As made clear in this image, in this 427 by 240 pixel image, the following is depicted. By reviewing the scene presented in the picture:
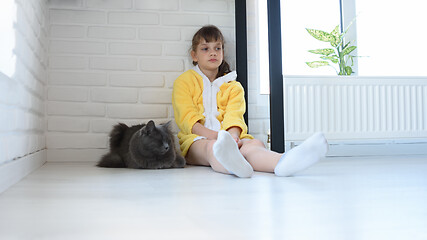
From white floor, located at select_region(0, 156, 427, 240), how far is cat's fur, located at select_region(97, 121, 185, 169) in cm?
37

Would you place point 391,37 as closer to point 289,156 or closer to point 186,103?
point 186,103

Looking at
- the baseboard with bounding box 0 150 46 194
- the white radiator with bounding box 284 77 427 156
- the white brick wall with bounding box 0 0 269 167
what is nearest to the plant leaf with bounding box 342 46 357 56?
the white radiator with bounding box 284 77 427 156

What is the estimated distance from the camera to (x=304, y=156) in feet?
3.98

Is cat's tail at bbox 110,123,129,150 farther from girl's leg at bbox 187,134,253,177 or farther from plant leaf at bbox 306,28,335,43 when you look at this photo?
plant leaf at bbox 306,28,335,43

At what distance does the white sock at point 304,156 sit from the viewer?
1177 millimetres

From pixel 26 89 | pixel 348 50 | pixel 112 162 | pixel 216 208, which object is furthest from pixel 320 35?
pixel 216 208

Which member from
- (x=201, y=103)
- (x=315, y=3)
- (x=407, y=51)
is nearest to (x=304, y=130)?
(x=201, y=103)

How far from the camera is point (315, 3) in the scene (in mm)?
2705

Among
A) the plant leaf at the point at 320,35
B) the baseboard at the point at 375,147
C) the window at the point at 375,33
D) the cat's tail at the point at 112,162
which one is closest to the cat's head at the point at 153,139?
the cat's tail at the point at 112,162

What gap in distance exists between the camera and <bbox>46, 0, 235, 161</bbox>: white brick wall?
6.98 ft

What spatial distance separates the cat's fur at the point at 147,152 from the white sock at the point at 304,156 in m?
0.58

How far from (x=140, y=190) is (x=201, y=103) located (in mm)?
1066

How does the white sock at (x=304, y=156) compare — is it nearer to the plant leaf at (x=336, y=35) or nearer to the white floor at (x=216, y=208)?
the white floor at (x=216, y=208)

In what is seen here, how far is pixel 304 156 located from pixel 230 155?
25cm
